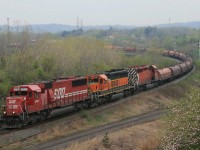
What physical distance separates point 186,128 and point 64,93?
1863 centimetres

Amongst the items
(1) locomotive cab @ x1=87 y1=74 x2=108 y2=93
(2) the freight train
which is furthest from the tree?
(1) locomotive cab @ x1=87 y1=74 x2=108 y2=93

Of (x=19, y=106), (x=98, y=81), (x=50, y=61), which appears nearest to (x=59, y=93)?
(x=19, y=106)

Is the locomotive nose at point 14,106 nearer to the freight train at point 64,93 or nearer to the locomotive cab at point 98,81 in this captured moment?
the freight train at point 64,93

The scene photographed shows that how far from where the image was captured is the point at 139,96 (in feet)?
172

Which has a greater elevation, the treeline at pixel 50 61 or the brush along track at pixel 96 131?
the treeline at pixel 50 61

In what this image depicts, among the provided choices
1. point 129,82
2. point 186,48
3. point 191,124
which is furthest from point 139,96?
point 186,48

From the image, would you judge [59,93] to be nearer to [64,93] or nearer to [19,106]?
[64,93]

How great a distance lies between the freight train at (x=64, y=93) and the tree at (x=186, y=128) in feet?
44.6

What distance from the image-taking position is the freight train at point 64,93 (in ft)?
99.7

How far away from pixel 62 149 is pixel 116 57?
6757 cm

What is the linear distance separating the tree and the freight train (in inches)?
535

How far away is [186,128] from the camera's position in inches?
784

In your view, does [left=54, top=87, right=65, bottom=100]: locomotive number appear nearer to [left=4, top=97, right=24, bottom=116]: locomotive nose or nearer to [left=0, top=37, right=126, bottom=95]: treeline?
[left=4, top=97, right=24, bottom=116]: locomotive nose

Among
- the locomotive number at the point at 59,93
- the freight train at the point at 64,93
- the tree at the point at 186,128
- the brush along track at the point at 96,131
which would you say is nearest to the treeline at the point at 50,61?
the locomotive number at the point at 59,93
